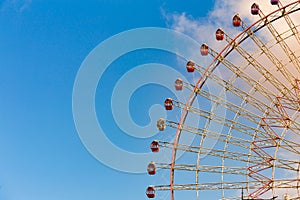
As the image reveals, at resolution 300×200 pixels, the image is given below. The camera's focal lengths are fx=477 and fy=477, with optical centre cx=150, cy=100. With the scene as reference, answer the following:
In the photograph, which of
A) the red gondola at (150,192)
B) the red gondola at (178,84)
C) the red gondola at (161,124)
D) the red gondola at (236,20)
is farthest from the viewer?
the red gondola at (178,84)

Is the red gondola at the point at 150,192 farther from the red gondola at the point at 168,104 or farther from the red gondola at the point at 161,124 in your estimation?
the red gondola at the point at 168,104

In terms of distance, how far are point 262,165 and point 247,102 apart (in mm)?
4110

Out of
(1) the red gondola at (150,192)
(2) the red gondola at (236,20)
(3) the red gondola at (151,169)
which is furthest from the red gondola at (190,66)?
(1) the red gondola at (150,192)


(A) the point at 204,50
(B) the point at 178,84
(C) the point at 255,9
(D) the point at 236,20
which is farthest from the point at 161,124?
(C) the point at 255,9

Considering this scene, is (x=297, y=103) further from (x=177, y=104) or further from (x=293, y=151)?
(x=177, y=104)

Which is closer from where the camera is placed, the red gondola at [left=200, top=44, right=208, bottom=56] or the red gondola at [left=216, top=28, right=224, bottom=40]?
the red gondola at [left=216, top=28, right=224, bottom=40]

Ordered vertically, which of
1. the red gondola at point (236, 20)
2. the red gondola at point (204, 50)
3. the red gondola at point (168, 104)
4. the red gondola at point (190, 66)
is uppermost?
the red gondola at point (236, 20)

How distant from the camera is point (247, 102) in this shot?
99.4ft

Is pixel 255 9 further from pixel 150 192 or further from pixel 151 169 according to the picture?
pixel 150 192

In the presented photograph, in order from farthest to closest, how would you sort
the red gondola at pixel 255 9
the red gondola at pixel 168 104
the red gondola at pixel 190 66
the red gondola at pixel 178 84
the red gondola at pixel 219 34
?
the red gondola at pixel 178 84
the red gondola at pixel 190 66
the red gondola at pixel 168 104
the red gondola at pixel 219 34
the red gondola at pixel 255 9

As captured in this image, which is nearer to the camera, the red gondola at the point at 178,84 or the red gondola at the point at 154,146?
the red gondola at the point at 154,146

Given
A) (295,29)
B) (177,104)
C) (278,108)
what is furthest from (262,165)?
(295,29)

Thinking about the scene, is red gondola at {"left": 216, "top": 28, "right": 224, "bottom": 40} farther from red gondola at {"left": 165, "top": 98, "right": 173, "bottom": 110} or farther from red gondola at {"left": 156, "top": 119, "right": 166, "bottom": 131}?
red gondola at {"left": 156, "top": 119, "right": 166, "bottom": 131}

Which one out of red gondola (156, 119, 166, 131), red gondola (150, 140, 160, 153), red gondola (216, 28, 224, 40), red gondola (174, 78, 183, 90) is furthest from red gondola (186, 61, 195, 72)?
red gondola (150, 140, 160, 153)
